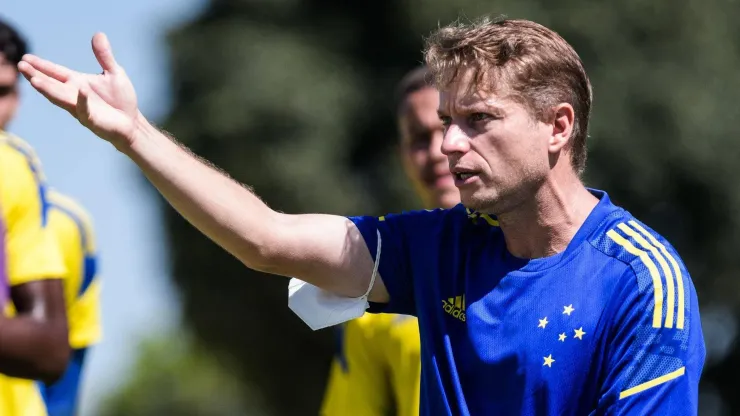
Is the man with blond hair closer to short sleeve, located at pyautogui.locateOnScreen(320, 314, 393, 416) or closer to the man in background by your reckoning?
the man in background

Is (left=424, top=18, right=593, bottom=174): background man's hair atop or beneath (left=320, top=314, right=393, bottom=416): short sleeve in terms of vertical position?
atop

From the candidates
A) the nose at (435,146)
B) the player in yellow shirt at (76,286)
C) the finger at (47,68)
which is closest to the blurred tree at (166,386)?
the player in yellow shirt at (76,286)

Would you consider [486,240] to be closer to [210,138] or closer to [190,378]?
[210,138]

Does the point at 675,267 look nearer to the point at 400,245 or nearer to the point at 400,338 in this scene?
the point at 400,245

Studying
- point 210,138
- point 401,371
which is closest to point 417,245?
point 401,371

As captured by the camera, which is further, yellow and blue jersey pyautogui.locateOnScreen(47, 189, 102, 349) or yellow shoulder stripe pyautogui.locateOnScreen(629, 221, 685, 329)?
yellow and blue jersey pyautogui.locateOnScreen(47, 189, 102, 349)

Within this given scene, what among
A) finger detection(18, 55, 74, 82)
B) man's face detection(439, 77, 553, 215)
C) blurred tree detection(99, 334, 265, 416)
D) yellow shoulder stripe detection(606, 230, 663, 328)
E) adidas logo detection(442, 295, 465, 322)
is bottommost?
blurred tree detection(99, 334, 265, 416)

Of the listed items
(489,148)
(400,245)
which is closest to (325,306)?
(400,245)

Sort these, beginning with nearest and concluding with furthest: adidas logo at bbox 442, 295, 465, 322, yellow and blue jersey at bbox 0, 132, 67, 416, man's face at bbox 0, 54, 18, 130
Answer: adidas logo at bbox 442, 295, 465, 322 → yellow and blue jersey at bbox 0, 132, 67, 416 → man's face at bbox 0, 54, 18, 130

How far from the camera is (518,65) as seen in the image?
4.02 m

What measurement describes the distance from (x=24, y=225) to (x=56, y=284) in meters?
0.25

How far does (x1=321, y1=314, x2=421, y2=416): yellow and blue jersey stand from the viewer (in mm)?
5637

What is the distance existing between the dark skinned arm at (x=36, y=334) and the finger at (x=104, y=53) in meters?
1.27

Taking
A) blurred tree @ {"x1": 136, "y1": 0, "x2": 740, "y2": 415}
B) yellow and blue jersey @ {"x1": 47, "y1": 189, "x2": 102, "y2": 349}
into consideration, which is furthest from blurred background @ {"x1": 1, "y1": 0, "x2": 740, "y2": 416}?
yellow and blue jersey @ {"x1": 47, "y1": 189, "x2": 102, "y2": 349}
